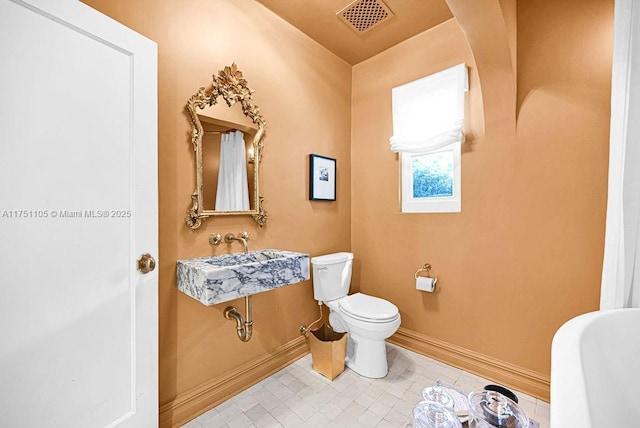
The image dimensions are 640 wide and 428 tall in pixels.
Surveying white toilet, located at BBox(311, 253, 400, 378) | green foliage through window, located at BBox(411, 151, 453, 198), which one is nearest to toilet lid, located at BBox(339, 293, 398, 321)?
white toilet, located at BBox(311, 253, 400, 378)

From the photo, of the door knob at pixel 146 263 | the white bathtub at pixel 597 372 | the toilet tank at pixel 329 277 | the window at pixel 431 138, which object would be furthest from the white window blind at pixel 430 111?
the door knob at pixel 146 263

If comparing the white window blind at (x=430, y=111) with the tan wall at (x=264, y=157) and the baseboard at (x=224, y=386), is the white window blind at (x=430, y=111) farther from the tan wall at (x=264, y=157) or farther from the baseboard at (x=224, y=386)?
the baseboard at (x=224, y=386)

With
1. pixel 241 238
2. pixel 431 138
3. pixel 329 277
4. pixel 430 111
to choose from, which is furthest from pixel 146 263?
pixel 430 111

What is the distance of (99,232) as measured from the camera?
3.59ft

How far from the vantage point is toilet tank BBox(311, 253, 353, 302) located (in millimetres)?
2086

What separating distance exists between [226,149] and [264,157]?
29 cm

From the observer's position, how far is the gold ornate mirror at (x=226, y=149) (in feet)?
4.99

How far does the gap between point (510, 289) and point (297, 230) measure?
1.57 meters

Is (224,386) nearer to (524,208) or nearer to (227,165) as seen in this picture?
(227,165)

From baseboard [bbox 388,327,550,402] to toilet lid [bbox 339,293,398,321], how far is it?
1.67 ft

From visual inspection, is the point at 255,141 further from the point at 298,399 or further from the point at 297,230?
the point at 298,399

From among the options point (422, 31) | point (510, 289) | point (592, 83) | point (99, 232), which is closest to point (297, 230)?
point (99, 232)

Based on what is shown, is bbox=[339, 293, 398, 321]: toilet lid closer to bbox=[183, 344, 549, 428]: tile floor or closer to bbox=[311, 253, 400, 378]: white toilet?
bbox=[311, 253, 400, 378]: white toilet

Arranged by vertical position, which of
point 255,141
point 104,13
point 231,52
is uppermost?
point 231,52
